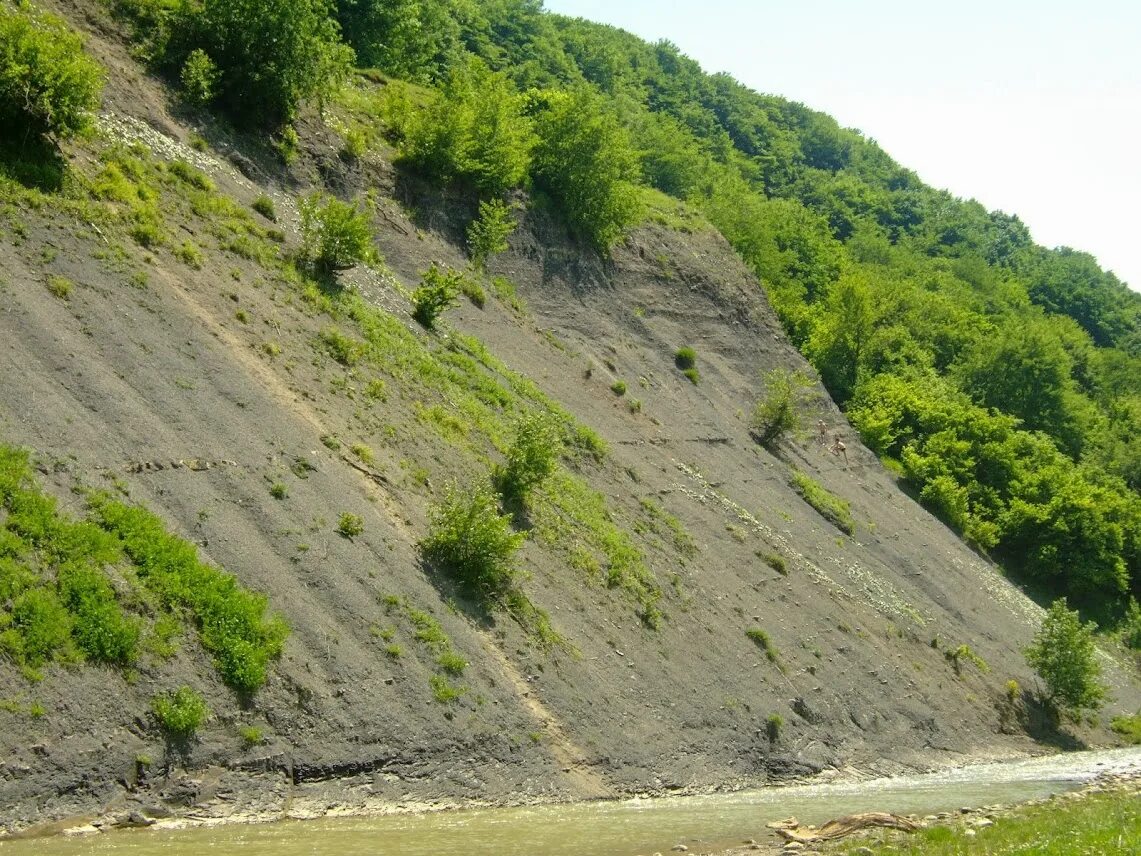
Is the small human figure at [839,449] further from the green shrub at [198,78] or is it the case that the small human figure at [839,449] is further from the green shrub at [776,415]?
the green shrub at [198,78]

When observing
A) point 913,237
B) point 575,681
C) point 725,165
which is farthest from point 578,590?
point 913,237

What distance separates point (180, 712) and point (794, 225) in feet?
265

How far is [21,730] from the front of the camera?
16281mm

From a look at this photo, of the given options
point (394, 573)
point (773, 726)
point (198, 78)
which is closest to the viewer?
point (394, 573)

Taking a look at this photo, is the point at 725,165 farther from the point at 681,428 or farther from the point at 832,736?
the point at 832,736

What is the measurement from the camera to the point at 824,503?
47.2 m

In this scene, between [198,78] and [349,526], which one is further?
[198,78]

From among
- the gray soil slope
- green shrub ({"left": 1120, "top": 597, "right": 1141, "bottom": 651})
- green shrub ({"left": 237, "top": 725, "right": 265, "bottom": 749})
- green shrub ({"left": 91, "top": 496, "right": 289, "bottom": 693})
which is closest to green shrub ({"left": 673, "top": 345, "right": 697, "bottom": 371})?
the gray soil slope

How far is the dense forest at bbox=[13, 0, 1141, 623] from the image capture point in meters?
39.8

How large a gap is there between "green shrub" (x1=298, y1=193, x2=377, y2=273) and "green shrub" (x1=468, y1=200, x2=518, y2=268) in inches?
417

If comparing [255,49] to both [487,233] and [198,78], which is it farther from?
[487,233]

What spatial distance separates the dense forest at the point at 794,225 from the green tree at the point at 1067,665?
1546 centimetres

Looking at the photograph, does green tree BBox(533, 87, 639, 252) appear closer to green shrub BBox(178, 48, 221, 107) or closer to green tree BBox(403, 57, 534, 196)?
green tree BBox(403, 57, 534, 196)

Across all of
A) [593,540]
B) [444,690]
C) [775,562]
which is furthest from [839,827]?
[775,562]
